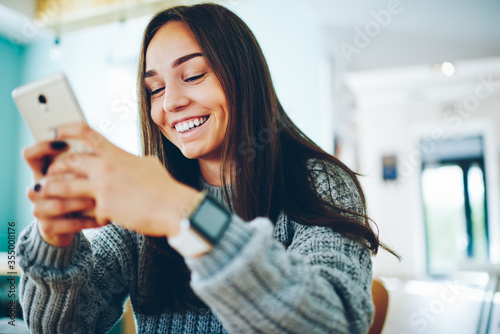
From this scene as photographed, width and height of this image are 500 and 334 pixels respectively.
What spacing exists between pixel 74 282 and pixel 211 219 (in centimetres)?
40

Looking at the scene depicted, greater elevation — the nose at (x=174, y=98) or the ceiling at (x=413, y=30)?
the ceiling at (x=413, y=30)

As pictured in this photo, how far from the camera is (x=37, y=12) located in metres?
3.46

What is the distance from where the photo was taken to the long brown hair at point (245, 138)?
2.91ft

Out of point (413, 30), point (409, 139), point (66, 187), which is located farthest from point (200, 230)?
point (409, 139)

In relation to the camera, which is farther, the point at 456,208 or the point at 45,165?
the point at 456,208

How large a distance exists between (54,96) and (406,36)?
4771 mm

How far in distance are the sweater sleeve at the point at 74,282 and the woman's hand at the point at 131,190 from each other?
0.85ft

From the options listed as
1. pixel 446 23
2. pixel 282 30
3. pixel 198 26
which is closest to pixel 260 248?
pixel 198 26
